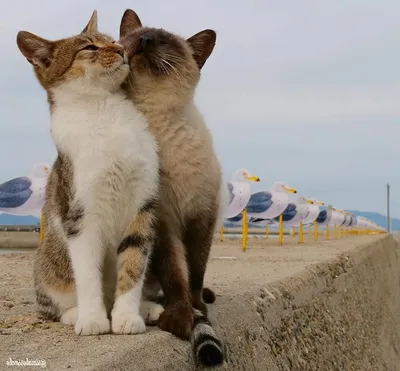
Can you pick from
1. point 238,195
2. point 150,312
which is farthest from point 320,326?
point 238,195

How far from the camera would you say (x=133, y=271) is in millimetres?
2975

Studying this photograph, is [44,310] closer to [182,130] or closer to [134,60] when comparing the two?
[182,130]

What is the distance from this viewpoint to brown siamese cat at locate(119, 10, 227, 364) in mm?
3309

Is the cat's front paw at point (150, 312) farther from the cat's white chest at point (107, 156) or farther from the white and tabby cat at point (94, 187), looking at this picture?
the cat's white chest at point (107, 156)

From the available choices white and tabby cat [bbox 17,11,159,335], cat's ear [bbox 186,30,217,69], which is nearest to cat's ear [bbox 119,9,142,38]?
cat's ear [bbox 186,30,217,69]

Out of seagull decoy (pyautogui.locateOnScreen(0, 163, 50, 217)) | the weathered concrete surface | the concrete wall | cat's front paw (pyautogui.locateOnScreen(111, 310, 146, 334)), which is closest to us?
the weathered concrete surface

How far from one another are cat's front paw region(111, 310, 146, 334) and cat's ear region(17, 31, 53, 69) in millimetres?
1433

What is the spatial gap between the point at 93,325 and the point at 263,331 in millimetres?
1875

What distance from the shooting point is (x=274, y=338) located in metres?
4.67

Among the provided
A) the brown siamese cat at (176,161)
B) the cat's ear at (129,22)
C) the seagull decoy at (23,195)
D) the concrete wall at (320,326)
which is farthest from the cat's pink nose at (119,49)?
the seagull decoy at (23,195)

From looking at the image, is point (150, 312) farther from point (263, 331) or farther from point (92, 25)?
point (92, 25)

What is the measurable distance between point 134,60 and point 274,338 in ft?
8.15

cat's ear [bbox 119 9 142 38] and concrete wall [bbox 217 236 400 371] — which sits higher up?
cat's ear [bbox 119 9 142 38]

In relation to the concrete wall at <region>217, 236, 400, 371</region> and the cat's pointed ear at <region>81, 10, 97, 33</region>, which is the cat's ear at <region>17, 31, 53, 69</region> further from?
the concrete wall at <region>217, 236, 400, 371</region>
